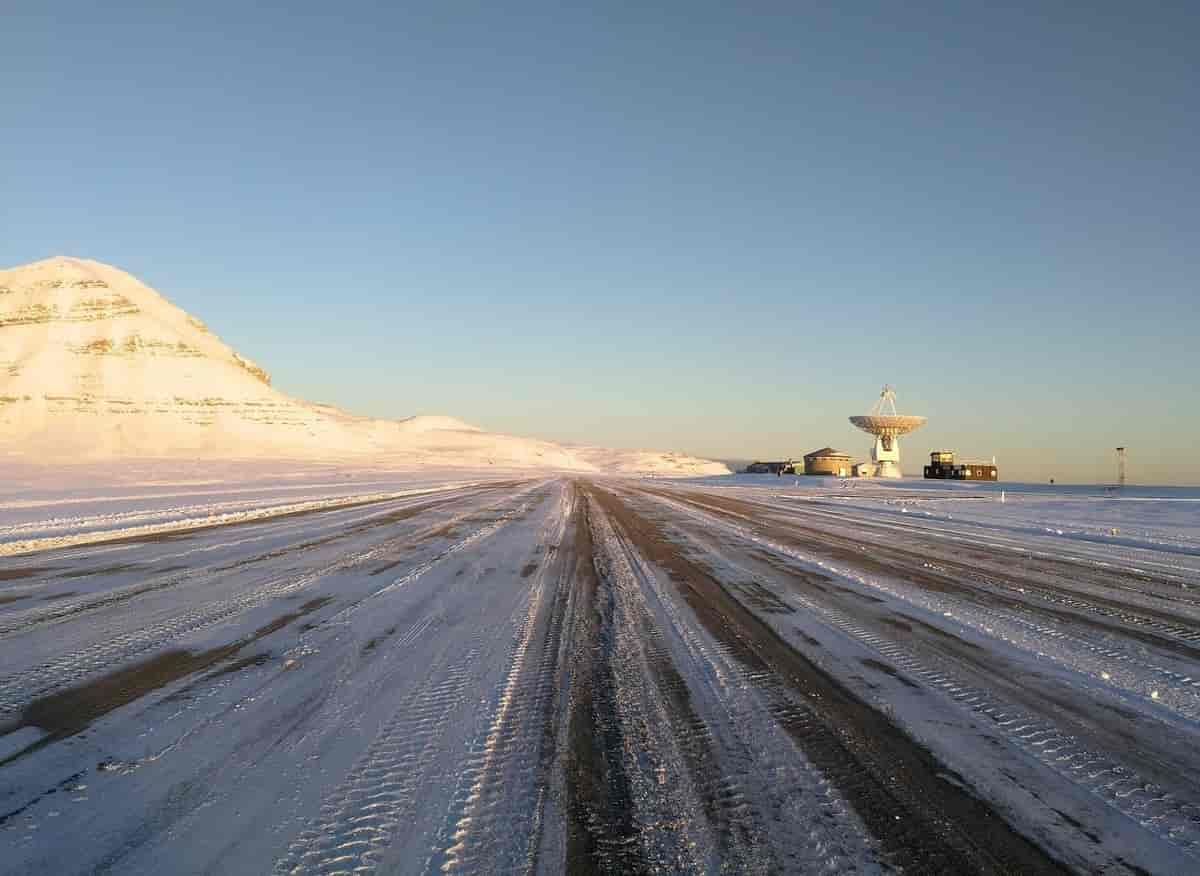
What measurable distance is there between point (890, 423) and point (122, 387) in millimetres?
106040

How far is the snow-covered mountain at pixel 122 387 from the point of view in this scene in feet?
279

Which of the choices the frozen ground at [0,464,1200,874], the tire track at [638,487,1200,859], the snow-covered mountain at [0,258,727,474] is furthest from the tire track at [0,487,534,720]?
the snow-covered mountain at [0,258,727,474]

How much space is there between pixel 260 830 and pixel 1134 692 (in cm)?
561

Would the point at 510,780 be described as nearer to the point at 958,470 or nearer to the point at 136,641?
the point at 136,641

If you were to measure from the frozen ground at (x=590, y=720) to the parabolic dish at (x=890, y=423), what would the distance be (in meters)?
82.9

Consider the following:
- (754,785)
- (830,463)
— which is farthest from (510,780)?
(830,463)

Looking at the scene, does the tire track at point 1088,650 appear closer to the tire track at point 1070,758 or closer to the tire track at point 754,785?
the tire track at point 1070,758

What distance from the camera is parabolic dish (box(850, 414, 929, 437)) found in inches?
3423

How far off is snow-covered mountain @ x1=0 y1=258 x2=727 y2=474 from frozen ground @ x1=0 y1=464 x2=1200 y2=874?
263ft

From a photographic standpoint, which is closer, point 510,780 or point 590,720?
point 510,780

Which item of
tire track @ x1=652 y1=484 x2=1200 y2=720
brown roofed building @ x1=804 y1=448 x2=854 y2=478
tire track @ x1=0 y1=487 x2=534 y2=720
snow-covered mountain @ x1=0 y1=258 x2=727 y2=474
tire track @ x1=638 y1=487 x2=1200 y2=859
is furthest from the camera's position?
brown roofed building @ x1=804 y1=448 x2=854 y2=478

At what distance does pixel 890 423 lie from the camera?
288ft

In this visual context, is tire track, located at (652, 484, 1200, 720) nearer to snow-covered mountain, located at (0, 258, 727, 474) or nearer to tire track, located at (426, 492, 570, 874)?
tire track, located at (426, 492, 570, 874)

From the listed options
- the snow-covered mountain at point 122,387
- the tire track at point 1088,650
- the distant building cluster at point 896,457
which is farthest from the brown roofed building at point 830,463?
the tire track at point 1088,650
